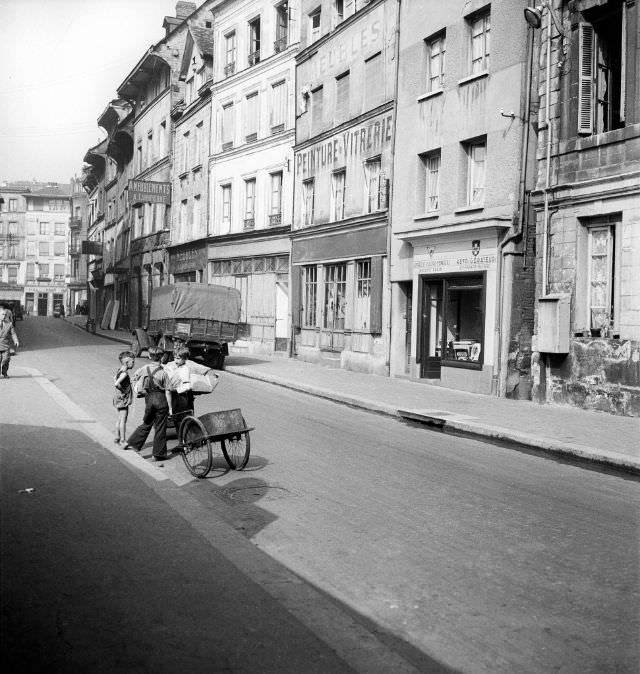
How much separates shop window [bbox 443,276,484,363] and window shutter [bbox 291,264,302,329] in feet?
31.8

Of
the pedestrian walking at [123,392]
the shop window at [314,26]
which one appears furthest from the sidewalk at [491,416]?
the shop window at [314,26]

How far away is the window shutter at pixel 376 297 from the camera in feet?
78.2

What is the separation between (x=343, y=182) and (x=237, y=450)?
18.2 m

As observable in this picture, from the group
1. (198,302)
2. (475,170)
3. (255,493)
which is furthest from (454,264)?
(255,493)

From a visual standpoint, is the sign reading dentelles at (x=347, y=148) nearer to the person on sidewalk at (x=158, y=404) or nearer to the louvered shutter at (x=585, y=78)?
the louvered shutter at (x=585, y=78)

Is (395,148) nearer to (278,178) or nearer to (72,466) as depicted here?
(278,178)

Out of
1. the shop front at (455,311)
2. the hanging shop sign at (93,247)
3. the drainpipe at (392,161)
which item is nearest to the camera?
the shop front at (455,311)

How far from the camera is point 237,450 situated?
9.84 metres

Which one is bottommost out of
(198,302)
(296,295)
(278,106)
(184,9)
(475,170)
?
(198,302)

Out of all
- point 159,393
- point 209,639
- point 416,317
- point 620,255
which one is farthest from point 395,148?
point 209,639

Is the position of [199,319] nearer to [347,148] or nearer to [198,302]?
[198,302]

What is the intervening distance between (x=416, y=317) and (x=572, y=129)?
22.1 ft

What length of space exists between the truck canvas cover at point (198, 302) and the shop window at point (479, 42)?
10116 mm

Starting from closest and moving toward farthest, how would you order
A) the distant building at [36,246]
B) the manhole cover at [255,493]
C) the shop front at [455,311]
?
1. the manhole cover at [255,493]
2. the shop front at [455,311]
3. the distant building at [36,246]
